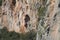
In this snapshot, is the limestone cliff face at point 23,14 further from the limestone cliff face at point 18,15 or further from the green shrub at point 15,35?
the green shrub at point 15,35

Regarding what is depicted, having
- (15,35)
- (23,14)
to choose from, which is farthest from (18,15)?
(15,35)

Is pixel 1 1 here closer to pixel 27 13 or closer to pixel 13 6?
pixel 13 6

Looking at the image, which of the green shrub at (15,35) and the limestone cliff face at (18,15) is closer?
the green shrub at (15,35)

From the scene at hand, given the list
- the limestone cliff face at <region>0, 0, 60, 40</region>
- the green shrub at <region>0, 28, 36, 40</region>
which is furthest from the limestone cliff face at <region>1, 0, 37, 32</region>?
the green shrub at <region>0, 28, 36, 40</region>

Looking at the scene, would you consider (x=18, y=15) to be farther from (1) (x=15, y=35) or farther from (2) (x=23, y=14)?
(1) (x=15, y=35)

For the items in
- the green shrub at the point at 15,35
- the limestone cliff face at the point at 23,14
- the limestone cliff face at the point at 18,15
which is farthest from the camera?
the limestone cliff face at the point at 18,15

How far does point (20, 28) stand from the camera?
1406 centimetres

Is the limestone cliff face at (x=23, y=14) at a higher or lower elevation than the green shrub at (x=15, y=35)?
higher

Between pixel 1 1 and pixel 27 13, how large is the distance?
7.63 ft

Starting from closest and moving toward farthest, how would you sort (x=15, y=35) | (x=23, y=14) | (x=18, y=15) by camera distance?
1. (x=23, y=14)
2. (x=15, y=35)
3. (x=18, y=15)

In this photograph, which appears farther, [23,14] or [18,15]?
[18,15]

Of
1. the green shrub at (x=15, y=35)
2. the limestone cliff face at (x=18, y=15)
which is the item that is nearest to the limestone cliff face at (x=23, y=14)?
the limestone cliff face at (x=18, y=15)

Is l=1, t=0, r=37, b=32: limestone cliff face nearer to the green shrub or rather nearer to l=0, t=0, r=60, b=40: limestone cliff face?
l=0, t=0, r=60, b=40: limestone cliff face

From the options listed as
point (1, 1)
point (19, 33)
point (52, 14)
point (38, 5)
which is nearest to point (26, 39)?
point (19, 33)
